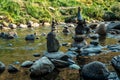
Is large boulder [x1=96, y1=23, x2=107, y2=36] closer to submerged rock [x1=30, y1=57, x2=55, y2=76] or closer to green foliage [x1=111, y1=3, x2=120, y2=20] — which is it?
submerged rock [x1=30, y1=57, x2=55, y2=76]

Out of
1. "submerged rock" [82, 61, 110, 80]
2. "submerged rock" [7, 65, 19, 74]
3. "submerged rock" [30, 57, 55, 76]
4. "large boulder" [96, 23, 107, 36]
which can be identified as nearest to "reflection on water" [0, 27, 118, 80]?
"submerged rock" [7, 65, 19, 74]

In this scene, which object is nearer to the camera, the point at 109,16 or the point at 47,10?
the point at 47,10

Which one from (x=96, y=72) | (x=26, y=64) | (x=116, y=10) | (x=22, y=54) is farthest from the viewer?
(x=116, y=10)

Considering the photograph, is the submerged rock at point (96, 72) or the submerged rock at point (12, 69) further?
the submerged rock at point (12, 69)

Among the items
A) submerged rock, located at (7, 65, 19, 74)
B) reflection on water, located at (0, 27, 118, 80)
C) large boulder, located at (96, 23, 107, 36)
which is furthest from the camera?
large boulder, located at (96, 23, 107, 36)

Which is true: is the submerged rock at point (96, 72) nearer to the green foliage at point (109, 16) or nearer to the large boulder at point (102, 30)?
the large boulder at point (102, 30)

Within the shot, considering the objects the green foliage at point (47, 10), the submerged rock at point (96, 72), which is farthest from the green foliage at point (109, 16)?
the submerged rock at point (96, 72)

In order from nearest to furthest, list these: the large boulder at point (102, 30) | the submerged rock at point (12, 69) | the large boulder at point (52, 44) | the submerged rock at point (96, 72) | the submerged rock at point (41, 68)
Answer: the submerged rock at point (96, 72), the submerged rock at point (41, 68), the submerged rock at point (12, 69), the large boulder at point (52, 44), the large boulder at point (102, 30)

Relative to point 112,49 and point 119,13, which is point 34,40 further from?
point 119,13

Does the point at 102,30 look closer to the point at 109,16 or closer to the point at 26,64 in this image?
the point at 26,64

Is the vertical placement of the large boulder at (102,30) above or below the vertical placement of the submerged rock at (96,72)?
below

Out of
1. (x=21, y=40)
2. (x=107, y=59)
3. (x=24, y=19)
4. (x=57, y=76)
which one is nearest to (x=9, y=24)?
(x=24, y=19)

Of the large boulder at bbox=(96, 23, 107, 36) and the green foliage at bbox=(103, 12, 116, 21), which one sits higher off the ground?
the large boulder at bbox=(96, 23, 107, 36)

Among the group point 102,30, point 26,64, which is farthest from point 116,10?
point 26,64
